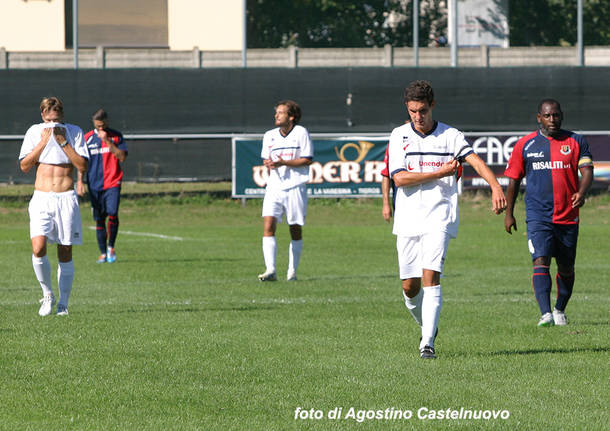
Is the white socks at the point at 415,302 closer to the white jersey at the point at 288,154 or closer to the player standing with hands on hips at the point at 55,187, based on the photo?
the player standing with hands on hips at the point at 55,187

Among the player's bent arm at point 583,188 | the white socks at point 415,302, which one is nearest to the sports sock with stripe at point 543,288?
the player's bent arm at point 583,188

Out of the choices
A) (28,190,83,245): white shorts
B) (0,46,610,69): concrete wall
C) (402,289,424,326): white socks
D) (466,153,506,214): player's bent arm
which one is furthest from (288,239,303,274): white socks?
(0,46,610,69): concrete wall

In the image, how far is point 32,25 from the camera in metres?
49.9

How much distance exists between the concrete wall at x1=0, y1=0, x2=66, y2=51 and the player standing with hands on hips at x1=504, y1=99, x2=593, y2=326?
140ft

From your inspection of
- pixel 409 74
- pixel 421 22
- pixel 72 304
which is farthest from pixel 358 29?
pixel 72 304

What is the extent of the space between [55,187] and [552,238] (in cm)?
462

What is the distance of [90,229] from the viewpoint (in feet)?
79.1

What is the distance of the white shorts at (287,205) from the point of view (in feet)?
46.2

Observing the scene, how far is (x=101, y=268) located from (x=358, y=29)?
138 feet

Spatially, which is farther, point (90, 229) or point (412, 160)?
point (90, 229)

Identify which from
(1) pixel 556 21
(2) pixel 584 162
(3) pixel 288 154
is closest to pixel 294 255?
(3) pixel 288 154

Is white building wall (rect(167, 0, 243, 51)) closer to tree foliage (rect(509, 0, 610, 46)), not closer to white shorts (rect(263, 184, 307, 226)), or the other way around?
tree foliage (rect(509, 0, 610, 46))

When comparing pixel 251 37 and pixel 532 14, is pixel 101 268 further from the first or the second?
pixel 532 14

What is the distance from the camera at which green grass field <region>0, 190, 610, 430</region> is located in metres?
6.18
